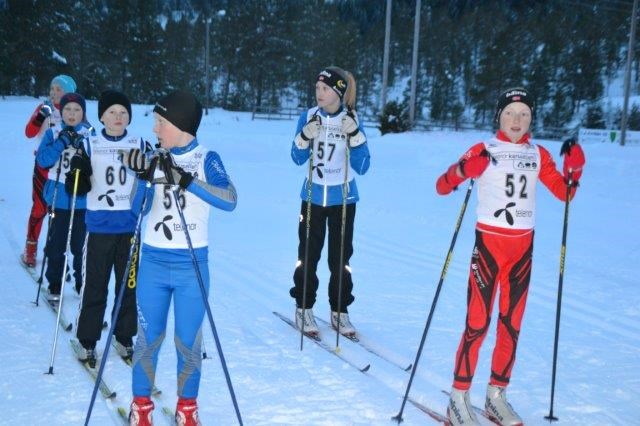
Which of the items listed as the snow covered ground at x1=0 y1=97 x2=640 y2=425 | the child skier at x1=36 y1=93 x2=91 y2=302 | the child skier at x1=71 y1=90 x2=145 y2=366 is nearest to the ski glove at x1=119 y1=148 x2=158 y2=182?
the child skier at x1=71 y1=90 x2=145 y2=366

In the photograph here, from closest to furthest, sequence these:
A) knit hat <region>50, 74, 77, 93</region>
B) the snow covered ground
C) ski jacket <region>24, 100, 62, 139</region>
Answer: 1. the snow covered ground
2. knit hat <region>50, 74, 77, 93</region>
3. ski jacket <region>24, 100, 62, 139</region>

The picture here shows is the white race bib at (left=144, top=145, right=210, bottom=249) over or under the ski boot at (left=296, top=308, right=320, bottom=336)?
over

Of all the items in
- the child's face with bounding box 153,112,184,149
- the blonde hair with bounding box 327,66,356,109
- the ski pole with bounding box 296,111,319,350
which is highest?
the blonde hair with bounding box 327,66,356,109

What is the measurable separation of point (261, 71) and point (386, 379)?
5075cm

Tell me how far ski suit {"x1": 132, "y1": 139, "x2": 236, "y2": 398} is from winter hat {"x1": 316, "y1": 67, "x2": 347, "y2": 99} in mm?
1943

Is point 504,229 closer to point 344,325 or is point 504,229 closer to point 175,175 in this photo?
point 175,175

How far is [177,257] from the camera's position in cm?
347

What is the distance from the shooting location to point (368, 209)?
41.2ft

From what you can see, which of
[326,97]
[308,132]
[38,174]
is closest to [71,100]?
[38,174]

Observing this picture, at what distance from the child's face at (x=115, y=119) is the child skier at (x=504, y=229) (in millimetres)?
2470

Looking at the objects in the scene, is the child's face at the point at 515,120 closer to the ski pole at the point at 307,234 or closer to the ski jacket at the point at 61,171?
the ski pole at the point at 307,234

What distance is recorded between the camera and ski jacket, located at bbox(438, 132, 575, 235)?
3.86m

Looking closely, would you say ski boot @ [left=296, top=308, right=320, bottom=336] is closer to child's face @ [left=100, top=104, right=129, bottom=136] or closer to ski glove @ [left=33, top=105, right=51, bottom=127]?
child's face @ [left=100, top=104, right=129, bottom=136]

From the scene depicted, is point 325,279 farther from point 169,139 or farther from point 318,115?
point 169,139
